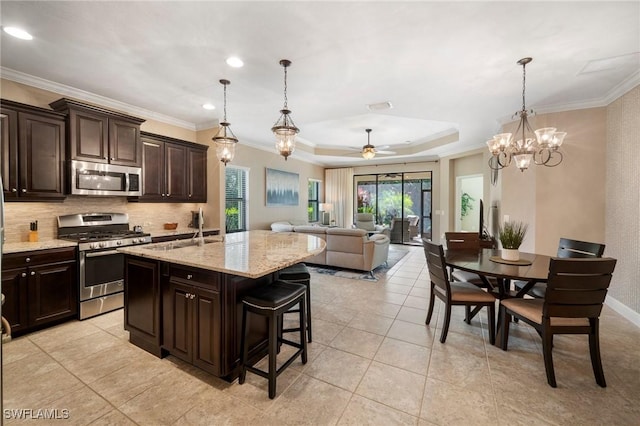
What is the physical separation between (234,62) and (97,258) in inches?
110

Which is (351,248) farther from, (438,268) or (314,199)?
(314,199)

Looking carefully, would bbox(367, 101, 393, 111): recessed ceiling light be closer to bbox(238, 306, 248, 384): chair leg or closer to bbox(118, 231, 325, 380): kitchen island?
bbox(118, 231, 325, 380): kitchen island

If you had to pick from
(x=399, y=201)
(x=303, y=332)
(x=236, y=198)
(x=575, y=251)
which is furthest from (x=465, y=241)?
(x=399, y=201)

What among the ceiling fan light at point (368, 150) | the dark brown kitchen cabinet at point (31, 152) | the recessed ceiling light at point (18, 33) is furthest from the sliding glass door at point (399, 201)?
the recessed ceiling light at point (18, 33)

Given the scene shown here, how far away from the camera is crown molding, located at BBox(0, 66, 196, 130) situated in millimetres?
3082

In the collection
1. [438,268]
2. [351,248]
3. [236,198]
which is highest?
[236,198]

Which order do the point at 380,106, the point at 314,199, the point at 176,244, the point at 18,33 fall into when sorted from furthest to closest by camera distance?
the point at 314,199 → the point at 380,106 → the point at 176,244 → the point at 18,33

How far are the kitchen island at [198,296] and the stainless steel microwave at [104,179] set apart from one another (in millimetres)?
1570

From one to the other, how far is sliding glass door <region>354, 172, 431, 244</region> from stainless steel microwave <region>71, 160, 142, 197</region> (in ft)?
23.2

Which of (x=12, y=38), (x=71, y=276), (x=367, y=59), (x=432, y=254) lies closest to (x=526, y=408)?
(x=432, y=254)

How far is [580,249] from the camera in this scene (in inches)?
112

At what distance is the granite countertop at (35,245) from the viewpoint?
107 inches

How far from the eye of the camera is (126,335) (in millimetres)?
2824

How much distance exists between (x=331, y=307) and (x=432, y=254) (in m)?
1.50
